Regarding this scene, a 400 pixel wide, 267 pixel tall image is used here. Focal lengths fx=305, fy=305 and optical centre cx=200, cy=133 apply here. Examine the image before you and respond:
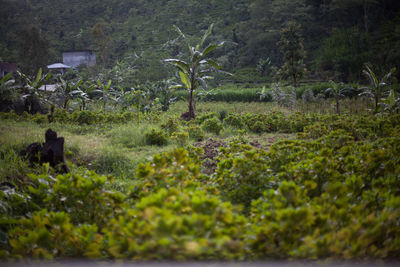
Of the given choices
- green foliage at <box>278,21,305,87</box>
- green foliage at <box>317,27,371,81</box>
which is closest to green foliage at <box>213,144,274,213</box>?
green foliage at <box>278,21,305,87</box>

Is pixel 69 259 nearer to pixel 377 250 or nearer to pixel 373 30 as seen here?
pixel 377 250

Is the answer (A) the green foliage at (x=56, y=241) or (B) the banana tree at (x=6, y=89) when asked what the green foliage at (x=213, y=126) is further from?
(B) the banana tree at (x=6, y=89)

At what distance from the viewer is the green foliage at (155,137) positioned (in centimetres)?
365

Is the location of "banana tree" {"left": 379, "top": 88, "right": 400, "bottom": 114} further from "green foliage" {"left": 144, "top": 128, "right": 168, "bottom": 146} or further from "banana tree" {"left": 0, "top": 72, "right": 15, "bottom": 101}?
"banana tree" {"left": 0, "top": 72, "right": 15, "bottom": 101}

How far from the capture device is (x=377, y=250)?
3.59 feet

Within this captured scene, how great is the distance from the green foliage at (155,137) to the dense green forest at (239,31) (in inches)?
465

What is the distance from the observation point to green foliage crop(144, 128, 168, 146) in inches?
144

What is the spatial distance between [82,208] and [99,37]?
17.4m

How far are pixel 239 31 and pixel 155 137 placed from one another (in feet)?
57.2

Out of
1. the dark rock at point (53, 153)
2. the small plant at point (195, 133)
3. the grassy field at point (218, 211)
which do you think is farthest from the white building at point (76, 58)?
the grassy field at point (218, 211)

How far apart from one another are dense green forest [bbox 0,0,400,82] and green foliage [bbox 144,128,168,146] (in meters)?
11.8

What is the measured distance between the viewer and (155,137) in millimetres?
3658

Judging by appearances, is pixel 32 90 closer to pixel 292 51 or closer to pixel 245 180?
pixel 245 180

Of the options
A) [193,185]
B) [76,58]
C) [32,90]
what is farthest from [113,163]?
[76,58]
